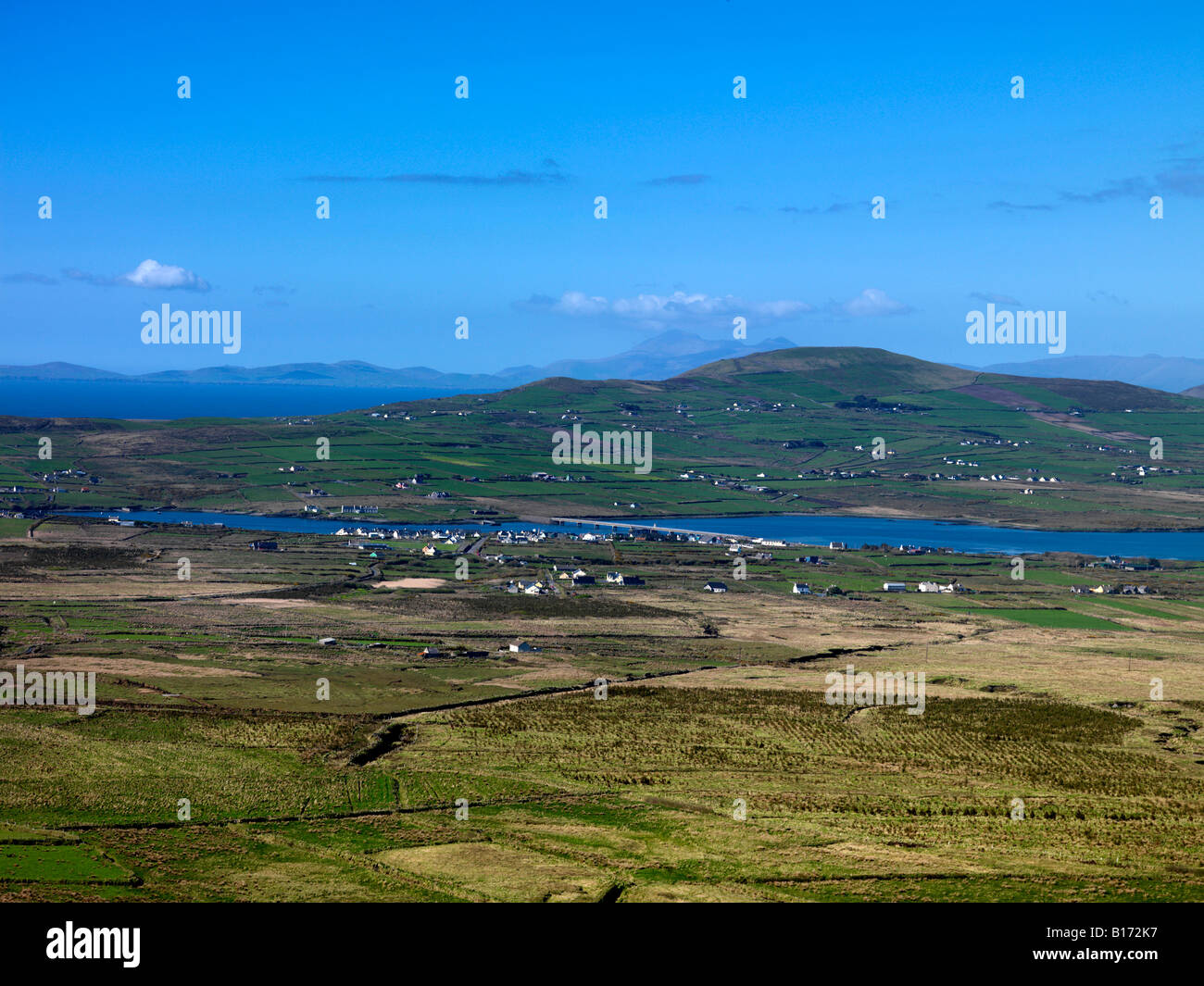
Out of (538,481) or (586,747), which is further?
(538,481)

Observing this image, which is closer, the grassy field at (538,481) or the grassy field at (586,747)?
the grassy field at (586,747)

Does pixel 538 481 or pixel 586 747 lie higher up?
pixel 538 481

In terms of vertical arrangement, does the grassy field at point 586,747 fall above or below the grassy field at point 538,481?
below

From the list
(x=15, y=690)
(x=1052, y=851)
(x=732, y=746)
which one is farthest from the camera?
(x=15, y=690)

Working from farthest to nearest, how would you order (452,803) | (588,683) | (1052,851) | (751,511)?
(751,511) < (588,683) < (452,803) < (1052,851)

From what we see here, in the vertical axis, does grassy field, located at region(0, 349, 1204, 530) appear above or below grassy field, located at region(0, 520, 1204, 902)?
above

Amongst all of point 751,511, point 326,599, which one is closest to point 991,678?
point 326,599

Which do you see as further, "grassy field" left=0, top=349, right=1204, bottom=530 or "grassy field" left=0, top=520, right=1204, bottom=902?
"grassy field" left=0, top=349, right=1204, bottom=530
